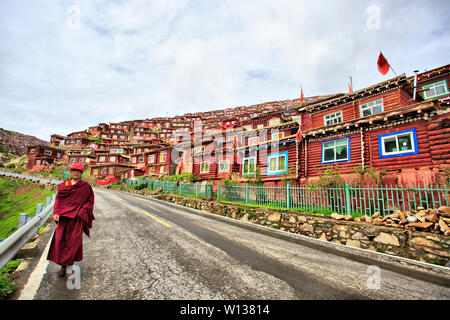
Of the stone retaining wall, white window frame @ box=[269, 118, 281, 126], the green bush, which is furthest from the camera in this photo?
white window frame @ box=[269, 118, 281, 126]

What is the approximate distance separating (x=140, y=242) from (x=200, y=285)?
2.91 m

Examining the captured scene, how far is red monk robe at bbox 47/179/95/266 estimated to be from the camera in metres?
3.33

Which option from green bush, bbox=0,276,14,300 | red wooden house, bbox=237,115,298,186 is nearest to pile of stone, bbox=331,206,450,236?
red wooden house, bbox=237,115,298,186

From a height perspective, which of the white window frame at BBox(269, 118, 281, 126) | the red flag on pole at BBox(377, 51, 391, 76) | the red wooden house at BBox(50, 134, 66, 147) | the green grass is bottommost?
the green grass

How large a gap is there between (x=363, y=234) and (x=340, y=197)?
184 centimetres

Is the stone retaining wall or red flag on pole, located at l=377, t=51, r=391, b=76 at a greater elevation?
red flag on pole, located at l=377, t=51, r=391, b=76

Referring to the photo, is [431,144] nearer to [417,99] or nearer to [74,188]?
[417,99]

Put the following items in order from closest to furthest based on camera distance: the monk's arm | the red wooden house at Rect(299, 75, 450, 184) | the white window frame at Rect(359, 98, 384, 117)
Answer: the monk's arm, the red wooden house at Rect(299, 75, 450, 184), the white window frame at Rect(359, 98, 384, 117)

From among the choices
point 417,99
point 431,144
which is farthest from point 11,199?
point 417,99

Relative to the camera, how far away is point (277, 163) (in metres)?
17.5

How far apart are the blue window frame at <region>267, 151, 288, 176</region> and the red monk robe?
49.2ft

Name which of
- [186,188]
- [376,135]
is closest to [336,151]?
[376,135]

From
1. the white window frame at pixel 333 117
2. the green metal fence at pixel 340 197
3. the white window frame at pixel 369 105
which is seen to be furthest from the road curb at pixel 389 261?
the white window frame at pixel 369 105

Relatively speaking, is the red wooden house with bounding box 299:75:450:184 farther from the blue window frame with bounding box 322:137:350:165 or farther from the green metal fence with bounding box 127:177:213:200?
the green metal fence with bounding box 127:177:213:200
